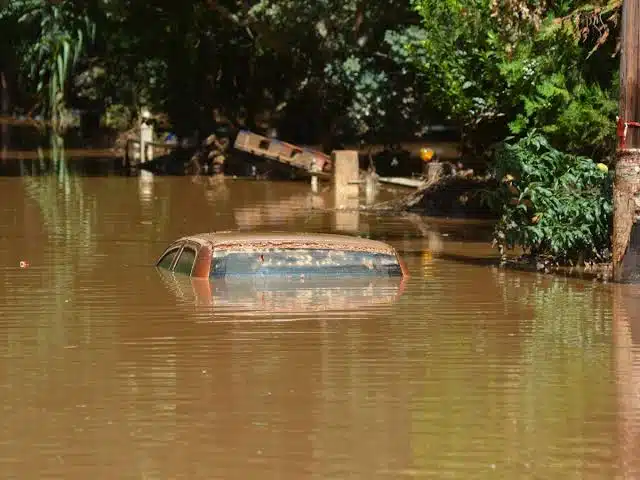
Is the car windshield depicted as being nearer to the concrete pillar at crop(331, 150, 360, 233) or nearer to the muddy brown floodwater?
the muddy brown floodwater

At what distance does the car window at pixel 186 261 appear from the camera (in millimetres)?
16125

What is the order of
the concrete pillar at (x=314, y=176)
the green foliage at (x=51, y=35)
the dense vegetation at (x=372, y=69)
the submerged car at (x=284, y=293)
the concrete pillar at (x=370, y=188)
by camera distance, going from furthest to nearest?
1. the concrete pillar at (x=314, y=176)
2. the green foliage at (x=51, y=35)
3. the concrete pillar at (x=370, y=188)
4. the dense vegetation at (x=372, y=69)
5. the submerged car at (x=284, y=293)

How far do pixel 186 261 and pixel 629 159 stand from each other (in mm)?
4901

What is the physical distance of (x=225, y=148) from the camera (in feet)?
125

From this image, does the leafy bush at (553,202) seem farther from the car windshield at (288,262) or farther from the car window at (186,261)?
the car window at (186,261)

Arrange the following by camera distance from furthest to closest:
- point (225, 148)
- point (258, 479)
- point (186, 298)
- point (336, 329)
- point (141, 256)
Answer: point (225, 148)
point (141, 256)
point (186, 298)
point (336, 329)
point (258, 479)

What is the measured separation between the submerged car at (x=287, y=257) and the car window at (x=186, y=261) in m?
0.08

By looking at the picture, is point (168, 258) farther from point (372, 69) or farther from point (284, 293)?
point (372, 69)

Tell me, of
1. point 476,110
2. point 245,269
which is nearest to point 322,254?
point 245,269

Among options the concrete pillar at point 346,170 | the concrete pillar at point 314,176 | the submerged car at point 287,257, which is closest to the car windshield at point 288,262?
the submerged car at point 287,257

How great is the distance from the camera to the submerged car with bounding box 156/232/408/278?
1560 centimetres

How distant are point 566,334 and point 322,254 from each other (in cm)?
355

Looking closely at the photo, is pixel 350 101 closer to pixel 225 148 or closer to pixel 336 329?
pixel 225 148

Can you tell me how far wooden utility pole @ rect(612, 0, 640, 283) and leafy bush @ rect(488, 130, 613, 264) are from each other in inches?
21.2
